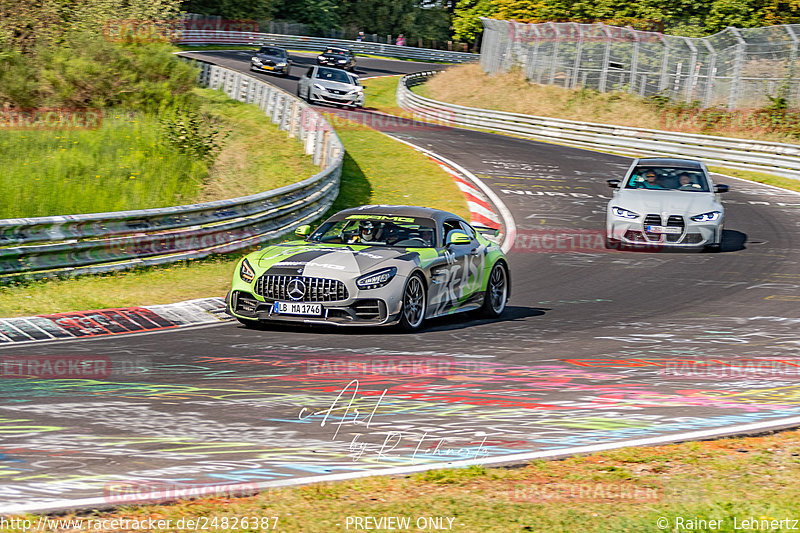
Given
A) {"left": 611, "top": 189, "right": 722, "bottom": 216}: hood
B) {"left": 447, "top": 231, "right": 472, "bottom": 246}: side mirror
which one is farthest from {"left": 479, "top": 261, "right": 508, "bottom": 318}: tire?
{"left": 611, "top": 189, "right": 722, "bottom": 216}: hood

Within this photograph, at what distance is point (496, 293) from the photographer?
1305 cm

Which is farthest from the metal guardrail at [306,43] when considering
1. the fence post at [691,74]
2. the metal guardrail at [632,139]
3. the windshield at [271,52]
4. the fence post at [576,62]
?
the fence post at [691,74]

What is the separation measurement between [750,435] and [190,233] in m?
10.3

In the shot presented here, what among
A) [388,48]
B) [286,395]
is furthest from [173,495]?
[388,48]

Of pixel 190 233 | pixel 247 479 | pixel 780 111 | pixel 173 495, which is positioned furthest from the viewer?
pixel 780 111

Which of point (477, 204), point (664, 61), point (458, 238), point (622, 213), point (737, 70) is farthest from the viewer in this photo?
point (664, 61)

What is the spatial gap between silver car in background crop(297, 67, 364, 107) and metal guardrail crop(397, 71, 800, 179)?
5.45 meters

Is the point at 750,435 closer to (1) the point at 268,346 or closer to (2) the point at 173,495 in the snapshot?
(2) the point at 173,495

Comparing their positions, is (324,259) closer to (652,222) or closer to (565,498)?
(565,498)

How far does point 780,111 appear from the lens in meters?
39.3

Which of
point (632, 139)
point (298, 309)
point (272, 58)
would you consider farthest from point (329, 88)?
point (298, 309)

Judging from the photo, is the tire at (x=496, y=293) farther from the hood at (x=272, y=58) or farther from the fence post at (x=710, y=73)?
the hood at (x=272, y=58)

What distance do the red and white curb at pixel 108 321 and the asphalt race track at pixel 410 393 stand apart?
1.64 ft

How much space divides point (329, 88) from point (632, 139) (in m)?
11.2
